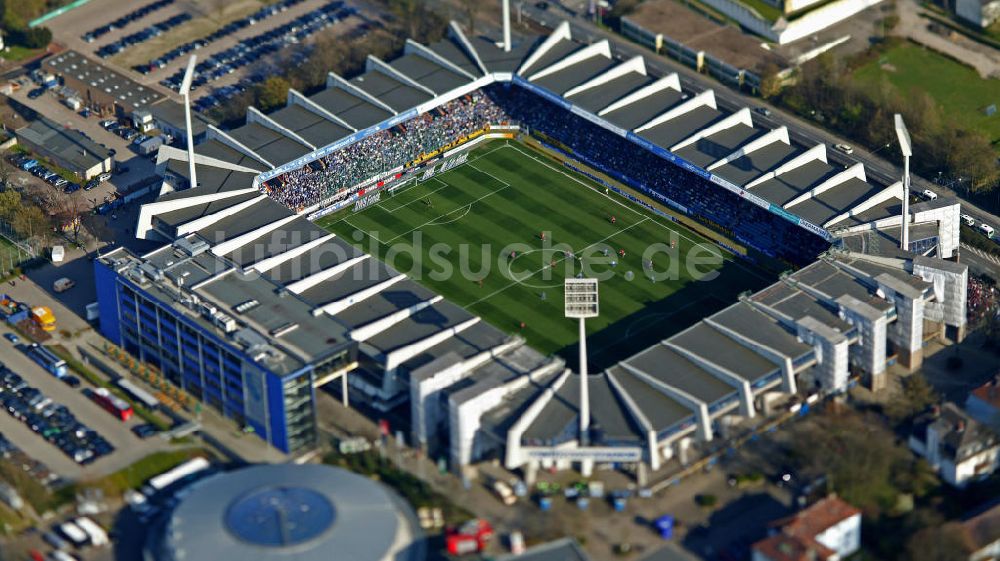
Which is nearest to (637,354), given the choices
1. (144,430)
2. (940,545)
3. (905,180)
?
(905,180)

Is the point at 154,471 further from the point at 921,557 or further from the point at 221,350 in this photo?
the point at 921,557

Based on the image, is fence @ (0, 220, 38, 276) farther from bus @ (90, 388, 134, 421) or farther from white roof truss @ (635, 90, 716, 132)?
white roof truss @ (635, 90, 716, 132)

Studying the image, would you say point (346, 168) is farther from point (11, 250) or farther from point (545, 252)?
point (11, 250)

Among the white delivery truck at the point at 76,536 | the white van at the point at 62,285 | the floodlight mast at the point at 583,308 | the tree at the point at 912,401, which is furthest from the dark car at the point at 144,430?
the tree at the point at 912,401

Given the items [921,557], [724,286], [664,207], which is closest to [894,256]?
[724,286]

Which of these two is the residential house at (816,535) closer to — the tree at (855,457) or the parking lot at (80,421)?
the tree at (855,457)

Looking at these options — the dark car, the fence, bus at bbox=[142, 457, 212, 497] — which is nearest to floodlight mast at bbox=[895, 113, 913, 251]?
bus at bbox=[142, 457, 212, 497]
